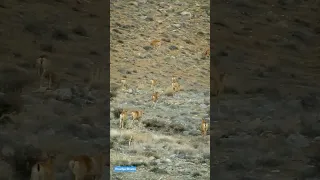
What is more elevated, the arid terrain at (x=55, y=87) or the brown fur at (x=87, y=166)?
the arid terrain at (x=55, y=87)

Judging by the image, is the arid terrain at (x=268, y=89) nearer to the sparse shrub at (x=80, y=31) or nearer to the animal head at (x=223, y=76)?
the animal head at (x=223, y=76)

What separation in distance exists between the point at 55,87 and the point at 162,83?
51cm

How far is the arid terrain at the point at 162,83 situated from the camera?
2006 mm

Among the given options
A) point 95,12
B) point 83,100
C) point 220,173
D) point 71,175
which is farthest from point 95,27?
point 220,173

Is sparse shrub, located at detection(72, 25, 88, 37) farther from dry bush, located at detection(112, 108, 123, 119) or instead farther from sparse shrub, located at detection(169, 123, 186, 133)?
sparse shrub, located at detection(169, 123, 186, 133)

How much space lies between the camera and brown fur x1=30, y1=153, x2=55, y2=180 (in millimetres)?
1907

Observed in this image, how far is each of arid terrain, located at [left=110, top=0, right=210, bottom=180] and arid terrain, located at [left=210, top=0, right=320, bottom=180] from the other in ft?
0.29

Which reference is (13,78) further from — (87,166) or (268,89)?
(268,89)

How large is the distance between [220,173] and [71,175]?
0.71 meters

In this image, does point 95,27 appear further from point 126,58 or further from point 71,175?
point 71,175

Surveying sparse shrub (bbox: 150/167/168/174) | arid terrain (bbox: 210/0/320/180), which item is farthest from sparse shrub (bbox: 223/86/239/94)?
sparse shrub (bbox: 150/167/168/174)

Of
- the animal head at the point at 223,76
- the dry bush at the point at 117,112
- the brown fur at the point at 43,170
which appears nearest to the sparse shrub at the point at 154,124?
the dry bush at the point at 117,112

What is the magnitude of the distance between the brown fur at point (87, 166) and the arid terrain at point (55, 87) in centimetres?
3

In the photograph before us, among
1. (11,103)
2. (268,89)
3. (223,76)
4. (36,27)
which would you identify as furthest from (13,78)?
(268,89)
